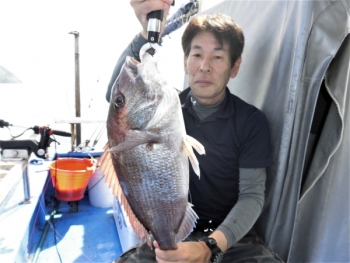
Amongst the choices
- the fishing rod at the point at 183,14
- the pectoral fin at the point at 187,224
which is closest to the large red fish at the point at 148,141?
the pectoral fin at the point at 187,224

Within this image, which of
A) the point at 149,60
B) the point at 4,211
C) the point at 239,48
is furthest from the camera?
the point at 4,211

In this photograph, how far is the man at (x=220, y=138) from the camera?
172 centimetres

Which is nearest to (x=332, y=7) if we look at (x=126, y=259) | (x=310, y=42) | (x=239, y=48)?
(x=310, y=42)

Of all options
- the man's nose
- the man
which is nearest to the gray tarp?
the man

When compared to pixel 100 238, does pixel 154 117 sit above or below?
above

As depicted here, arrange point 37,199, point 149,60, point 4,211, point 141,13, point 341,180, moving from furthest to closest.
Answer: point 37,199 → point 4,211 → point 341,180 → point 141,13 → point 149,60

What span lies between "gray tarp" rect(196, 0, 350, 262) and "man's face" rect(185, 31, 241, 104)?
0.40 meters

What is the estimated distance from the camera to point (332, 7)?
4.73 ft

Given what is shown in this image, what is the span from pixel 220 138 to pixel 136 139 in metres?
0.86

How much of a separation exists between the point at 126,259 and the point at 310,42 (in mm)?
1875

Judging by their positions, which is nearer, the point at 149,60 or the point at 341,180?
the point at 149,60

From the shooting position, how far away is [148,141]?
1160mm

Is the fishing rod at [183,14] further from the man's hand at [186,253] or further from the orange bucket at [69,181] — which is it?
the man's hand at [186,253]

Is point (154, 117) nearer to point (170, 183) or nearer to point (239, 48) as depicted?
point (170, 183)
